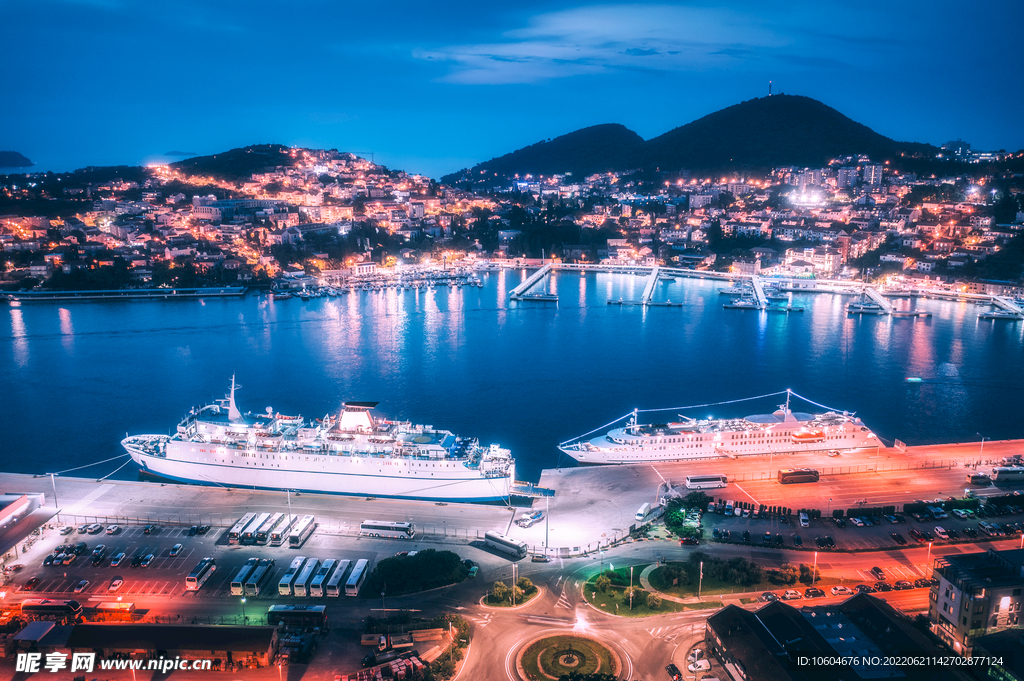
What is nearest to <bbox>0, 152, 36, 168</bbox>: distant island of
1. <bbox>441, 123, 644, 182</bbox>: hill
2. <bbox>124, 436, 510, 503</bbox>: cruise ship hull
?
<bbox>441, 123, 644, 182</bbox>: hill

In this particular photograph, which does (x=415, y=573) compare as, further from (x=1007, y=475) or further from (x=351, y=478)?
(x=1007, y=475)

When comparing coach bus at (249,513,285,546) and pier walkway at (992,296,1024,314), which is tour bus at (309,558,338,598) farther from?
pier walkway at (992,296,1024,314)

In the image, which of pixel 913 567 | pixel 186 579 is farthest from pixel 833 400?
pixel 186 579

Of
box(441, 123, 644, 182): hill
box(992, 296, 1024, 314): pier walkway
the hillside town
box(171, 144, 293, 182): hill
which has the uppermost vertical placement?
box(441, 123, 644, 182): hill

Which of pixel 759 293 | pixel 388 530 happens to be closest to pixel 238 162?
pixel 759 293

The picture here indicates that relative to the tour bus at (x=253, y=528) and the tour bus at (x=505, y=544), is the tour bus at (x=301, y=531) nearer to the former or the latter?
the tour bus at (x=253, y=528)

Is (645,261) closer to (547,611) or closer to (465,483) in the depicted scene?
(465,483)

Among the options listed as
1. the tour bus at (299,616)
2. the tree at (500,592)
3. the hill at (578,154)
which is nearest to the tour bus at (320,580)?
the tour bus at (299,616)
